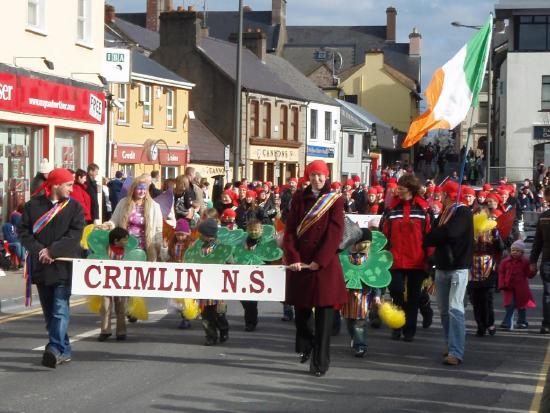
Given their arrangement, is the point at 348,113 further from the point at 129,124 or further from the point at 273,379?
the point at 273,379

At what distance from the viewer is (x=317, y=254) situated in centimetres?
1005

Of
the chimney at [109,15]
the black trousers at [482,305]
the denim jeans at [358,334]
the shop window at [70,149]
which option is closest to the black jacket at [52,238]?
the denim jeans at [358,334]

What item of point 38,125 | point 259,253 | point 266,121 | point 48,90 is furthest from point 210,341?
point 266,121

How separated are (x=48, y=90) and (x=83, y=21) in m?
3.62

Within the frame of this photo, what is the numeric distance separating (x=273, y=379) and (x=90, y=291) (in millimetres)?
2043

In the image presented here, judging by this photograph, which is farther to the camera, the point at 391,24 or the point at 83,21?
the point at 391,24

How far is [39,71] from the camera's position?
83.6ft

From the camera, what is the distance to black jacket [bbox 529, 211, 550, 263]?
42.9 feet

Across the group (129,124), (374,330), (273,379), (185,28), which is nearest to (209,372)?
(273,379)

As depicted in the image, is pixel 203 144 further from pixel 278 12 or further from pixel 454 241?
pixel 278 12

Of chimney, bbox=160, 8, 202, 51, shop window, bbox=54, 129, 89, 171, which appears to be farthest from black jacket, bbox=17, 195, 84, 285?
chimney, bbox=160, 8, 202, 51

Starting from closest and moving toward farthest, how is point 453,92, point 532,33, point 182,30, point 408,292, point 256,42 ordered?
point 453,92, point 408,292, point 182,30, point 256,42, point 532,33

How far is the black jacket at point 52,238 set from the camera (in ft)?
33.8

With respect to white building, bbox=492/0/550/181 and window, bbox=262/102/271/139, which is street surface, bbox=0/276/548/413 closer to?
window, bbox=262/102/271/139
